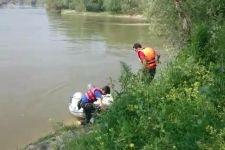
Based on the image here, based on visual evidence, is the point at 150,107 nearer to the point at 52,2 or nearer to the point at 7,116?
the point at 7,116

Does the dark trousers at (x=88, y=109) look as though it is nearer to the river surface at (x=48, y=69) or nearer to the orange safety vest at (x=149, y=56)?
the river surface at (x=48, y=69)

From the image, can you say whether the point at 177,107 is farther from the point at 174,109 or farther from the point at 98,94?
the point at 98,94

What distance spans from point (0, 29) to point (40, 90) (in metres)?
28.0

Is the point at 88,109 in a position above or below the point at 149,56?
below

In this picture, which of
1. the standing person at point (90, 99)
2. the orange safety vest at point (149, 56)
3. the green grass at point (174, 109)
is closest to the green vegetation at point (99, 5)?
the orange safety vest at point (149, 56)

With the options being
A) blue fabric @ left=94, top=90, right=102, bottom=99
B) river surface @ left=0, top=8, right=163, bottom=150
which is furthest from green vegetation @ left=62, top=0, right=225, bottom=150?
river surface @ left=0, top=8, right=163, bottom=150

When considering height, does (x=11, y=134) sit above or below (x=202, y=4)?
below

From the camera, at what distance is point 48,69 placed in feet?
79.5

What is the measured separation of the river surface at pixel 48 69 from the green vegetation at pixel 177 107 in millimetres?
5446

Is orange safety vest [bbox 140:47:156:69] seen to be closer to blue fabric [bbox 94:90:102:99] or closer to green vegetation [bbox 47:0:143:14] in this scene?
blue fabric [bbox 94:90:102:99]

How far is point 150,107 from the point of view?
7.49m

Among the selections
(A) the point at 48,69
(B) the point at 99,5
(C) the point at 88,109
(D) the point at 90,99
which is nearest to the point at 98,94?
(D) the point at 90,99

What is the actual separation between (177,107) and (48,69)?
17.7 m

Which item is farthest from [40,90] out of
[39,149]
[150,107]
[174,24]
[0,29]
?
[0,29]
